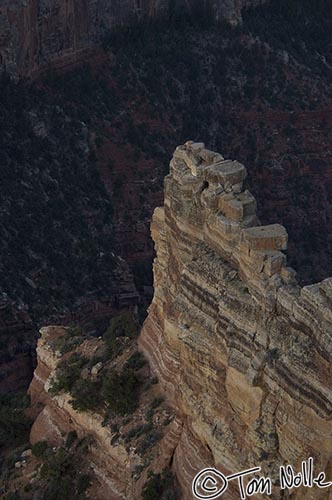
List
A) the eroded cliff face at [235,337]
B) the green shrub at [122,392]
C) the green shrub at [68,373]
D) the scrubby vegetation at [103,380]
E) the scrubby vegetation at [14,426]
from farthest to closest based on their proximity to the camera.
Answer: the scrubby vegetation at [14,426] → the green shrub at [68,373] → the scrubby vegetation at [103,380] → the green shrub at [122,392] → the eroded cliff face at [235,337]

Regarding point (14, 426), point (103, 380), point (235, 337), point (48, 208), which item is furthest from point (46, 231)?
point (235, 337)

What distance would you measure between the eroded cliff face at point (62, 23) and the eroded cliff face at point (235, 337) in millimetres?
36443

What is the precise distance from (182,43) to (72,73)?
9807mm

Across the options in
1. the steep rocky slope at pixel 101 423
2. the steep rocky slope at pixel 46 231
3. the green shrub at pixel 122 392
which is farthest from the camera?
the steep rocky slope at pixel 46 231

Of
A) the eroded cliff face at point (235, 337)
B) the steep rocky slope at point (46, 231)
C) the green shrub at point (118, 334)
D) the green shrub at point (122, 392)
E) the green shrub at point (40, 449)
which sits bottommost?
the steep rocky slope at point (46, 231)

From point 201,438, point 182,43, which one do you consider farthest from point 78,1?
point 201,438

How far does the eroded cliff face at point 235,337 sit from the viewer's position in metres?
22.4

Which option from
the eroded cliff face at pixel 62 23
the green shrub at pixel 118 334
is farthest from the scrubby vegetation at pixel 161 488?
the eroded cliff face at pixel 62 23

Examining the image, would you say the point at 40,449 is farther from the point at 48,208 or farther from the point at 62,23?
the point at 62,23

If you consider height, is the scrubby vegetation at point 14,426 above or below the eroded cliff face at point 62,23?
below

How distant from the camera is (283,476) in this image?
77.2 ft

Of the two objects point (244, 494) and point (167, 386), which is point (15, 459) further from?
point (244, 494)

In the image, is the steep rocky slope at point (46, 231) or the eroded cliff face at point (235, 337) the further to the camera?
the steep rocky slope at point (46, 231)

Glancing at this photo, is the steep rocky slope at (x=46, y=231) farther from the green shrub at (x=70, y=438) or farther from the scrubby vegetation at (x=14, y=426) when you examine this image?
the green shrub at (x=70, y=438)
